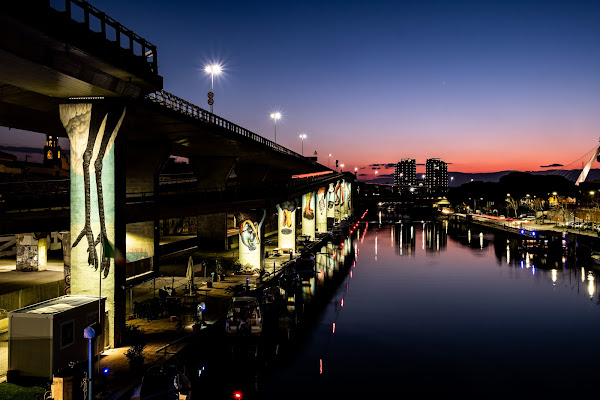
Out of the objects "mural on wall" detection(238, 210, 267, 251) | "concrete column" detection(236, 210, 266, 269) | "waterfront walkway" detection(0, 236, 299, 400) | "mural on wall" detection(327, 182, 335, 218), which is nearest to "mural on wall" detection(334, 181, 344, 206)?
"mural on wall" detection(327, 182, 335, 218)

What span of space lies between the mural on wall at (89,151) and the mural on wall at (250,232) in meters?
23.1

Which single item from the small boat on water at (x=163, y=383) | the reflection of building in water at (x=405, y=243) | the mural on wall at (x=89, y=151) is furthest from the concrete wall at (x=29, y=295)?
the reflection of building in water at (x=405, y=243)

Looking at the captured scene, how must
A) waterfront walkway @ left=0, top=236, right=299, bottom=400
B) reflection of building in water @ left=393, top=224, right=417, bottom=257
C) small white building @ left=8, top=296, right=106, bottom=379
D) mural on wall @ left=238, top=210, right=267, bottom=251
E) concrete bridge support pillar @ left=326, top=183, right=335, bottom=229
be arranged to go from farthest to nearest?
concrete bridge support pillar @ left=326, top=183, right=335, bottom=229
reflection of building in water @ left=393, top=224, right=417, bottom=257
mural on wall @ left=238, top=210, right=267, bottom=251
waterfront walkway @ left=0, top=236, right=299, bottom=400
small white building @ left=8, top=296, right=106, bottom=379

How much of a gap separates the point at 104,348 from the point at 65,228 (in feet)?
26.0

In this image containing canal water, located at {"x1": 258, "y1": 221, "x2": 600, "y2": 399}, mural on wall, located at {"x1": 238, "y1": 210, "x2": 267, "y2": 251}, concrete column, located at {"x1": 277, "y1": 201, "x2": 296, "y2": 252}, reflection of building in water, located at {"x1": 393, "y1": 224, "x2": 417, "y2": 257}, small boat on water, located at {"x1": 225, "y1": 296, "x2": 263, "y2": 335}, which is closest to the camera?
canal water, located at {"x1": 258, "y1": 221, "x2": 600, "y2": 399}

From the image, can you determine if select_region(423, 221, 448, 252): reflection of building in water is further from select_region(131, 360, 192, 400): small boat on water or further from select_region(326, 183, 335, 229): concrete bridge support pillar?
select_region(131, 360, 192, 400): small boat on water

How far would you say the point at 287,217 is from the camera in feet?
194

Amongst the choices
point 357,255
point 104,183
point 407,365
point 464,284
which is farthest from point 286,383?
point 357,255

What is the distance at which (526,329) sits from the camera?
3444 cm

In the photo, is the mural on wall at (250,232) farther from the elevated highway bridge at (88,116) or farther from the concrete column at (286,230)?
the concrete column at (286,230)

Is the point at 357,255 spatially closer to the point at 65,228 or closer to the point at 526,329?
the point at 526,329

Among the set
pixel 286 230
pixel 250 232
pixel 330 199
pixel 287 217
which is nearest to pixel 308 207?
pixel 287 217

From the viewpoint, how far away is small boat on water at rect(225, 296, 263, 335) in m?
26.4

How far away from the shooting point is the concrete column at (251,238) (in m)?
43.9
